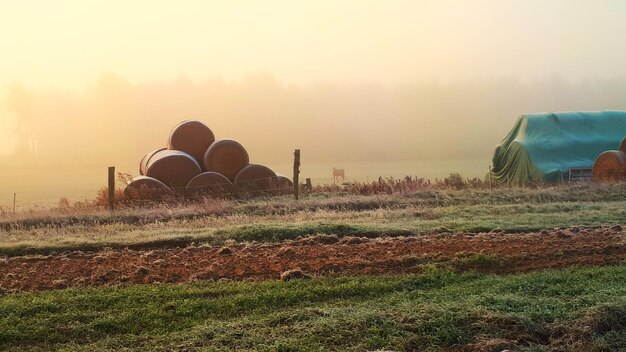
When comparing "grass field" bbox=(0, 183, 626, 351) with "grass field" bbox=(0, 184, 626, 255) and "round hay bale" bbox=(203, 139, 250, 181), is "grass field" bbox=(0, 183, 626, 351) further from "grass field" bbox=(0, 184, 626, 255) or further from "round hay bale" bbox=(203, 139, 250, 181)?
"round hay bale" bbox=(203, 139, 250, 181)

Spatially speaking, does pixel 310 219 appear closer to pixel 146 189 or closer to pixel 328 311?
pixel 146 189

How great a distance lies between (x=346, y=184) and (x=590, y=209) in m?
9.74

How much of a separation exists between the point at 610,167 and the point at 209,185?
48.4 feet

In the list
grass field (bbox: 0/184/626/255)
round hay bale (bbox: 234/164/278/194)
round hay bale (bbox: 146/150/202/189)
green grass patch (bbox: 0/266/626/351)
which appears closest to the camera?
green grass patch (bbox: 0/266/626/351)

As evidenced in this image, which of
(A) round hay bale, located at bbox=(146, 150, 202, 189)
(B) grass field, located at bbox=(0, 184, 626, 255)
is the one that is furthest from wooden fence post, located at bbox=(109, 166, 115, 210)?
(A) round hay bale, located at bbox=(146, 150, 202, 189)

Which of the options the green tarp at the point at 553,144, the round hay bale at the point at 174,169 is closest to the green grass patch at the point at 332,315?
the round hay bale at the point at 174,169

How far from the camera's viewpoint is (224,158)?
22250 millimetres

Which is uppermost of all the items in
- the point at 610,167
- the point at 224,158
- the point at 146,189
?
the point at 224,158

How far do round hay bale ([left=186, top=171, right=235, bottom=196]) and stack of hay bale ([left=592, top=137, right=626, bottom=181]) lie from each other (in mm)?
13430

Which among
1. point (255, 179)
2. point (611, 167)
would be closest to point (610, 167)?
point (611, 167)

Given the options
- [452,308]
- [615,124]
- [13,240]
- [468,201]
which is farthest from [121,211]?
[615,124]

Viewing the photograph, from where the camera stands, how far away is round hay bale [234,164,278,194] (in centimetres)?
2175

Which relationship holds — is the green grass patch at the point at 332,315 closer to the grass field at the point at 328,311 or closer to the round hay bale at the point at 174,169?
the grass field at the point at 328,311

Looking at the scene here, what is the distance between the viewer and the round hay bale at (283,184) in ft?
72.7
